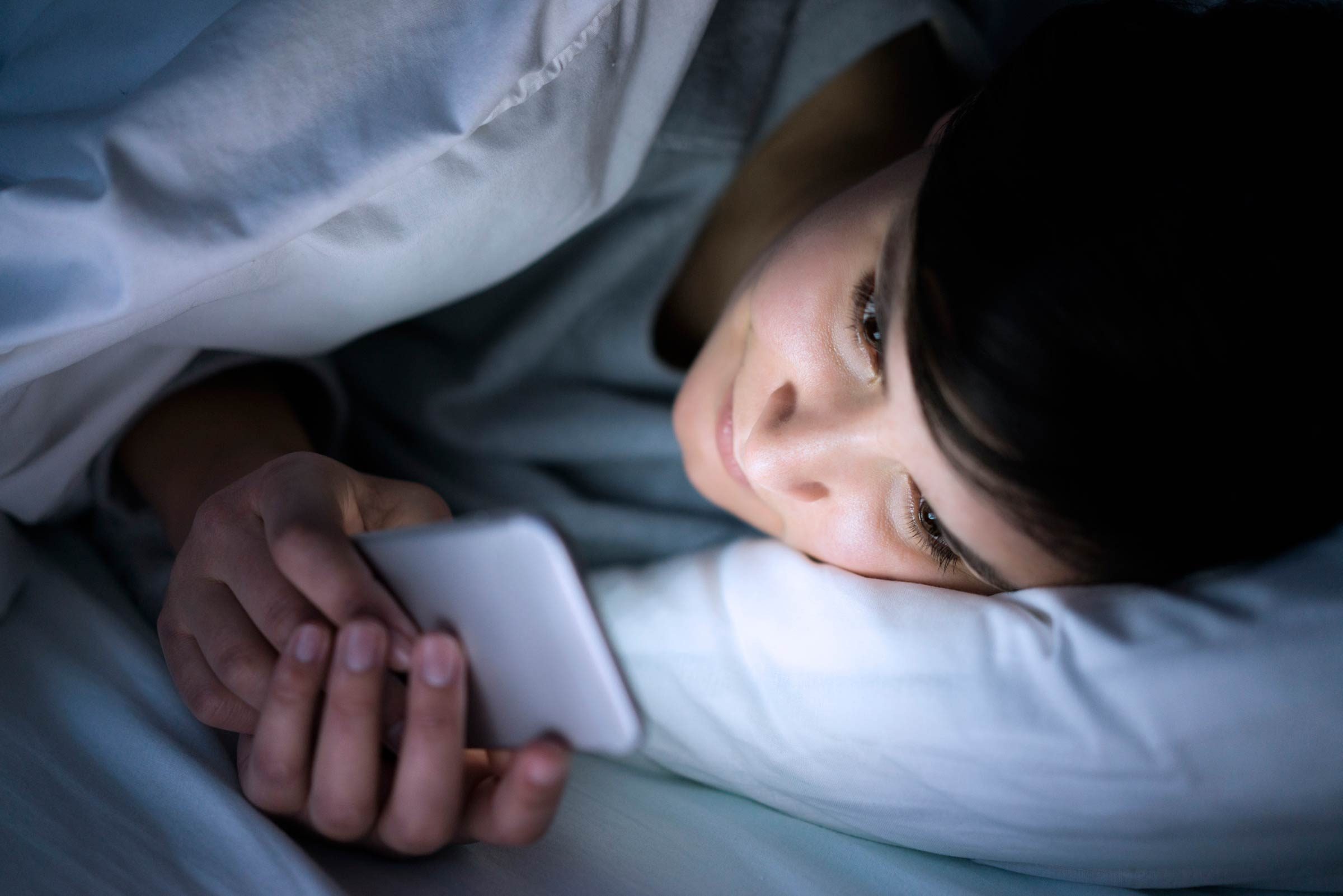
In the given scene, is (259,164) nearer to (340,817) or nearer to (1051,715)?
(340,817)

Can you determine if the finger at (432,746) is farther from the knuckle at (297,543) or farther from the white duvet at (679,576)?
the white duvet at (679,576)

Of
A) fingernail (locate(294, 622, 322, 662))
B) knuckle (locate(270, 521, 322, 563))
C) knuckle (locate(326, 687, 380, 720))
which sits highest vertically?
knuckle (locate(270, 521, 322, 563))

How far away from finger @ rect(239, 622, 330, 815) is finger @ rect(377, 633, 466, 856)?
0.17 feet

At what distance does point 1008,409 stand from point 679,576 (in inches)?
11.9

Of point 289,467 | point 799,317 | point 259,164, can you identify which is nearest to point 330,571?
point 289,467

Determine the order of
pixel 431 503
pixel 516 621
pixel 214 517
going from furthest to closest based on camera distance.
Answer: pixel 431 503, pixel 214 517, pixel 516 621

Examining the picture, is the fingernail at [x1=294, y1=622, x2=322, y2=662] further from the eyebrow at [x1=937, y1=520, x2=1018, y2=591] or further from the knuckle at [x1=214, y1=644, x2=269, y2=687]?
the eyebrow at [x1=937, y1=520, x2=1018, y2=591]

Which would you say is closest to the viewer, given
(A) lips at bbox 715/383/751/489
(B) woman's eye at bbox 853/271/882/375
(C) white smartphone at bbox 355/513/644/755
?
(C) white smartphone at bbox 355/513/644/755

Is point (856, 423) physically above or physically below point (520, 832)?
above

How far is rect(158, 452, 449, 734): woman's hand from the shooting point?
466 millimetres

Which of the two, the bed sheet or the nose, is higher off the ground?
the nose

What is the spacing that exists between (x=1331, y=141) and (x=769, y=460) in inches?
14.9

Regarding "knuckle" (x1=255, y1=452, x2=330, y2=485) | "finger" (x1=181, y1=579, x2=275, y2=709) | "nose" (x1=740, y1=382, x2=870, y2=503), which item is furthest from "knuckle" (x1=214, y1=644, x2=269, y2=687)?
"nose" (x1=740, y1=382, x2=870, y2=503)

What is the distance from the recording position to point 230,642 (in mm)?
516
